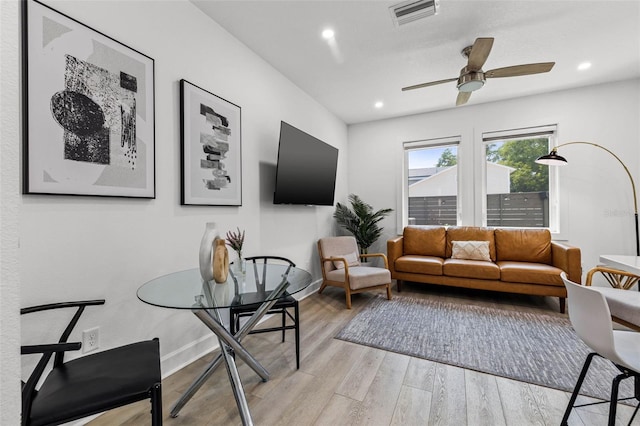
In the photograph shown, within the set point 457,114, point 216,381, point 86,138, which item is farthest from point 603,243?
point 86,138

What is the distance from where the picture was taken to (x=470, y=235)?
13.4ft

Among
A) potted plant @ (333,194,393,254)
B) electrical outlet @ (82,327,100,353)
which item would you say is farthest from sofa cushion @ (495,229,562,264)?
electrical outlet @ (82,327,100,353)

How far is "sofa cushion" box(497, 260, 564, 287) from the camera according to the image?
3100mm

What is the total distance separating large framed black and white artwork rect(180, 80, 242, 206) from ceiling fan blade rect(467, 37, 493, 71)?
7.03 ft

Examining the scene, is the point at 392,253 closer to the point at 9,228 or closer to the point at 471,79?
the point at 471,79

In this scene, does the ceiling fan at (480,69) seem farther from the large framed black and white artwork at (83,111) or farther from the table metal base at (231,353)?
the large framed black and white artwork at (83,111)

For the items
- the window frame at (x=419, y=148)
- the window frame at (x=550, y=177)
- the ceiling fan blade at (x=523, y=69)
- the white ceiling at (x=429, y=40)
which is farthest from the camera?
the window frame at (x=419, y=148)

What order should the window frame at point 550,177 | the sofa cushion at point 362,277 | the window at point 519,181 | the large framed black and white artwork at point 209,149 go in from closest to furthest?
the large framed black and white artwork at point 209,149 → the sofa cushion at point 362,277 → the window frame at point 550,177 → the window at point 519,181

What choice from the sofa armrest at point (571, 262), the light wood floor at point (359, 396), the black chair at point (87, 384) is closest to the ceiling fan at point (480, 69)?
the sofa armrest at point (571, 262)

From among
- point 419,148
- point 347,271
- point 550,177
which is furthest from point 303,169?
point 550,177

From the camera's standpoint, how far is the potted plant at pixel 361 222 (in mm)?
4586

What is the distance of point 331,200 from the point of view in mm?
4008

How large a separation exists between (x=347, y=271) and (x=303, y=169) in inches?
53.9

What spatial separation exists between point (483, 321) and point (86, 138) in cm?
369
